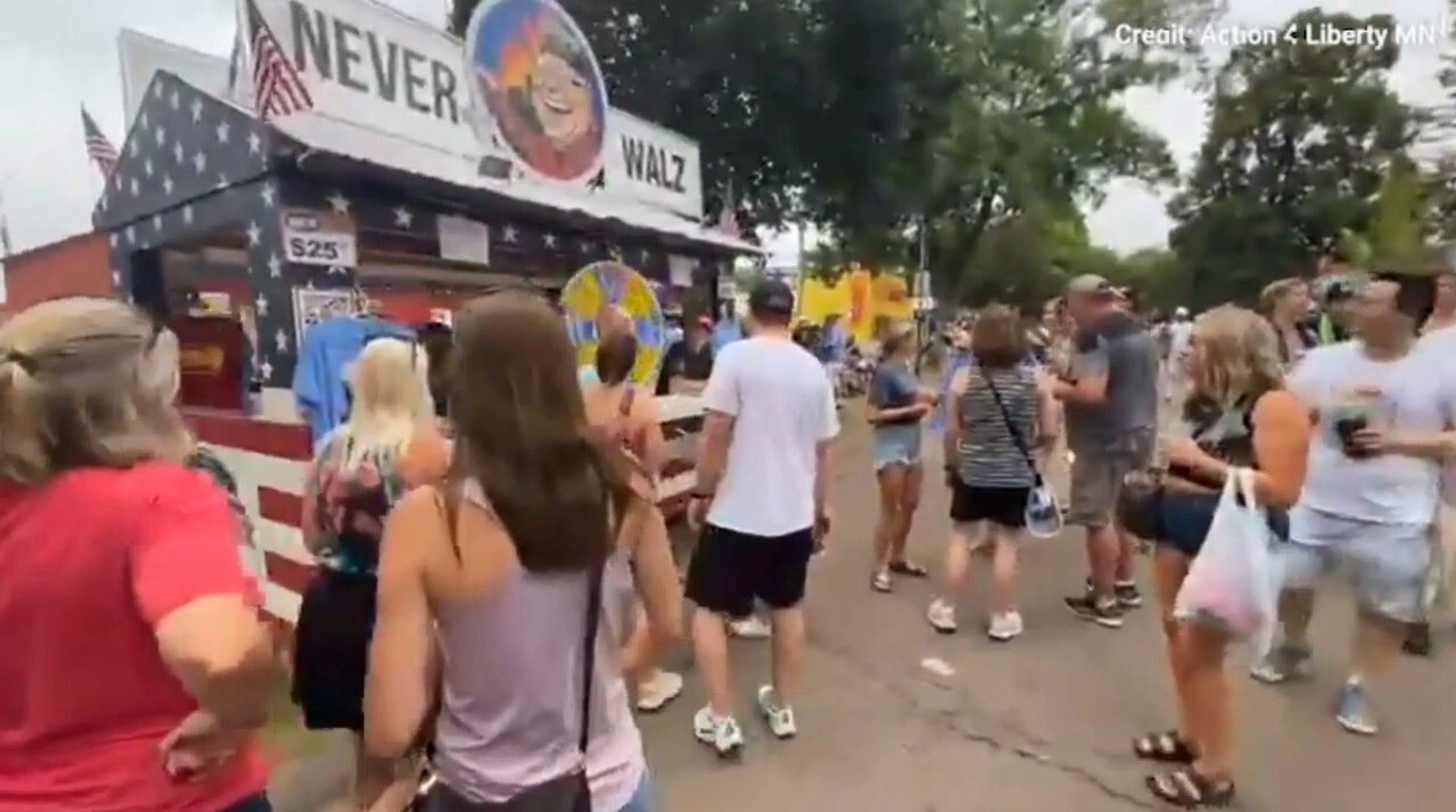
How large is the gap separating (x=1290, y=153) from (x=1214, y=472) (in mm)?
39350

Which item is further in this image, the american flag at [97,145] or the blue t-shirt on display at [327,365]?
the american flag at [97,145]

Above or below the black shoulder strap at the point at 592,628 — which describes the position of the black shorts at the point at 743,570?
below

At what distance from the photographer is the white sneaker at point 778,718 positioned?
165 inches

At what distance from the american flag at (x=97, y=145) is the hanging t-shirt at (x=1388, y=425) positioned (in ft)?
31.7

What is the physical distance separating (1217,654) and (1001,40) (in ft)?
93.2

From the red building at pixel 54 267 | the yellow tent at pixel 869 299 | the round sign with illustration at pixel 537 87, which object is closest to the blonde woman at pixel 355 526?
the round sign with illustration at pixel 537 87

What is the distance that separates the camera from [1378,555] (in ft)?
13.4

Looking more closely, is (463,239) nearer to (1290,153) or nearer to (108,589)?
(108,589)

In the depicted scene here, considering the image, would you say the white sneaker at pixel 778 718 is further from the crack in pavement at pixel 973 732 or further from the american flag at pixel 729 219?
the american flag at pixel 729 219

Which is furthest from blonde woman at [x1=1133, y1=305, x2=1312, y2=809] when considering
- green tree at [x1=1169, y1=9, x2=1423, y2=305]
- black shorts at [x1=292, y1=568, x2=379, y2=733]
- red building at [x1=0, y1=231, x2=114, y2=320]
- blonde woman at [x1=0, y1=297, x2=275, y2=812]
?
green tree at [x1=1169, y1=9, x2=1423, y2=305]

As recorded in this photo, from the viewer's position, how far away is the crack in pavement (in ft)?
12.4

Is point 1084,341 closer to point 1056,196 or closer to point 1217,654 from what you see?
point 1217,654

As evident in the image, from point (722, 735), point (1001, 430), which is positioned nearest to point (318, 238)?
point (722, 735)

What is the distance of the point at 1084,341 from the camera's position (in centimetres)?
557
